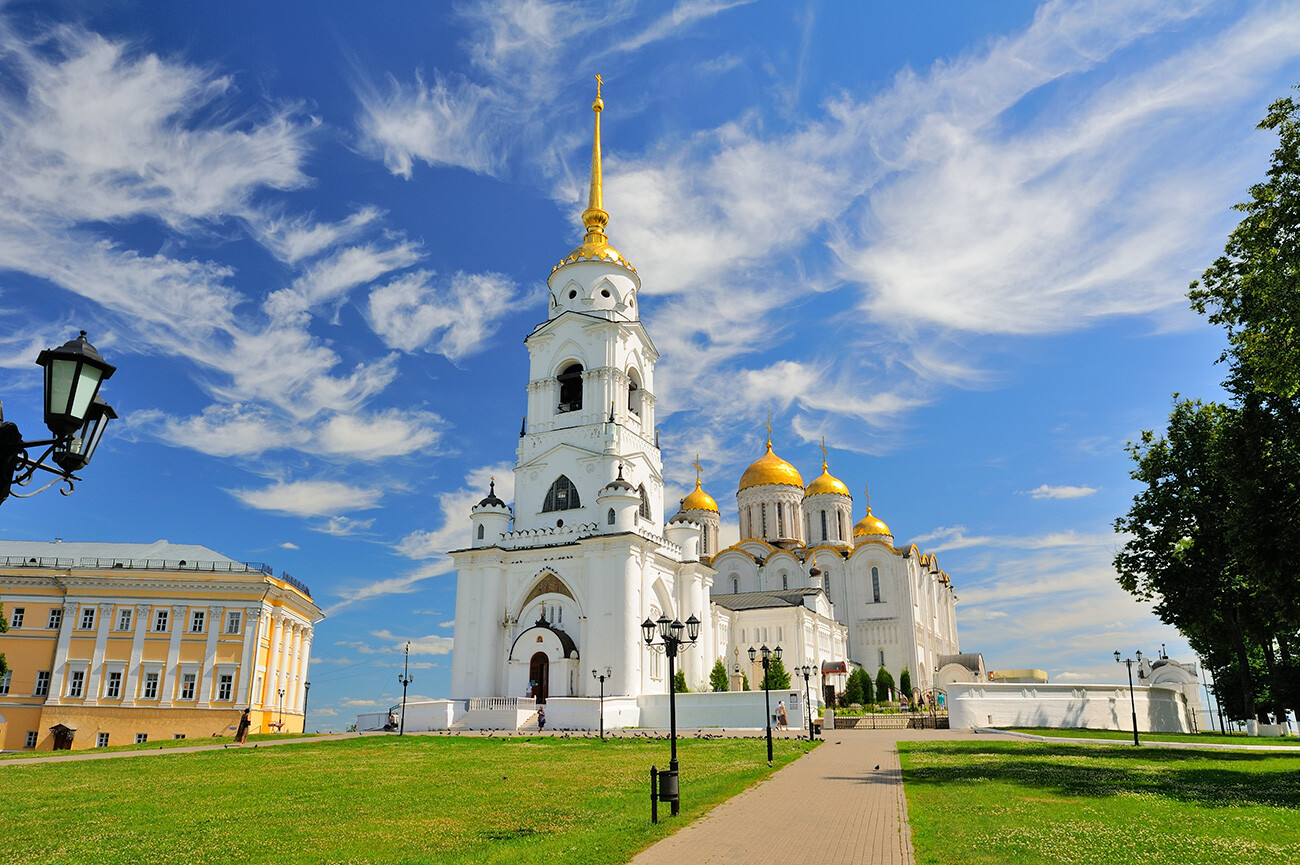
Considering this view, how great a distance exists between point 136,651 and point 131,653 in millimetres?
257

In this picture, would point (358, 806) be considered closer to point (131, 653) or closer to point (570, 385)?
point (570, 385)

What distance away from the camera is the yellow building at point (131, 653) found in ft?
136

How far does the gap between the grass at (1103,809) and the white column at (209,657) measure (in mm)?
36368

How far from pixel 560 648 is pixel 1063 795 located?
27.7 meters

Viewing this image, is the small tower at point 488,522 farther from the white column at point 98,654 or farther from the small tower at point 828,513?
the small tower at point 828,513

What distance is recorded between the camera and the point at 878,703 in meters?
56.9

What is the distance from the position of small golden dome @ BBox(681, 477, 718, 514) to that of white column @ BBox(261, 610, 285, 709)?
114 feet

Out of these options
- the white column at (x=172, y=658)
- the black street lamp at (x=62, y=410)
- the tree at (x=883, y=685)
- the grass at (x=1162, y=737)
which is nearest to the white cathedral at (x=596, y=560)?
the tree at (x=883, y=685)

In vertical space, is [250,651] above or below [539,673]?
above

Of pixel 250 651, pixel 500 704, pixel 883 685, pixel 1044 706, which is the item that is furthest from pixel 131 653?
pixel 883 685

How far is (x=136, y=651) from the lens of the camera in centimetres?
4253

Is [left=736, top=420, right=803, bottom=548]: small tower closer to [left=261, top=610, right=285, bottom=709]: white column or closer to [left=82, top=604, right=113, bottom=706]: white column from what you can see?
[left=261, top=610, right=285, bottom=709]: white column

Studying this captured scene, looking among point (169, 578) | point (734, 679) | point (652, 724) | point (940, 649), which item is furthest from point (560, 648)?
point (940, 649)

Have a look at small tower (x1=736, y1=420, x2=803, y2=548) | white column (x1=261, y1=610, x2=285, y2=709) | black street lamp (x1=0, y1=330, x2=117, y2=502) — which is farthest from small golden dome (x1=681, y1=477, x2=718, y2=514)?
black street lamp (x1=0, y1=330, x2=117, y2=502)
